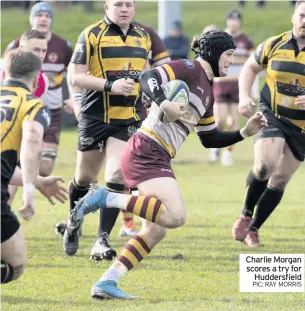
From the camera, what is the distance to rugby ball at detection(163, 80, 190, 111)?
730 cm

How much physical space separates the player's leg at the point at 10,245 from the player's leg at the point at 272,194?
12.3ft

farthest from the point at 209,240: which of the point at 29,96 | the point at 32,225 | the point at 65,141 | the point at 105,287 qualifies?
the point at 65,141

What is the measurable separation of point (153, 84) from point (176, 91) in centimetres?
18

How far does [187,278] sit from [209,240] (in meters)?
2.07

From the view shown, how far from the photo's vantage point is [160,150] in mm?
7488

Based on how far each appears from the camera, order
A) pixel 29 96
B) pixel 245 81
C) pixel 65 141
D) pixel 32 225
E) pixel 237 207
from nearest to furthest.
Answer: pixel 29 96
pixel 245 81
pixel 32 225
pixel 237 207
pixel 65 141

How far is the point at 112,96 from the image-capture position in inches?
368

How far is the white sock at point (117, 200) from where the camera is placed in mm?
7352

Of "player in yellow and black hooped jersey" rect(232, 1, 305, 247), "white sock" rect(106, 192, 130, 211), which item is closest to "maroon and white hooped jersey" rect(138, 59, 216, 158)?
"white sock" rect(106, 192, 130, 211)

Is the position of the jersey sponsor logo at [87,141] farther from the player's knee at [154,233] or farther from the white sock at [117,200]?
the player's knee at [154,233]

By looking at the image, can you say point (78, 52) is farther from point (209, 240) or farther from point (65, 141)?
point (65, 141)

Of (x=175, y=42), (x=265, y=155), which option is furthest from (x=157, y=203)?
(x=175, y=42)

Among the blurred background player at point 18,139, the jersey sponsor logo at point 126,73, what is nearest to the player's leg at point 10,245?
the blurred background player at point 18,139

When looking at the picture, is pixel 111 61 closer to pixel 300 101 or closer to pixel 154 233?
pixel 300 101
